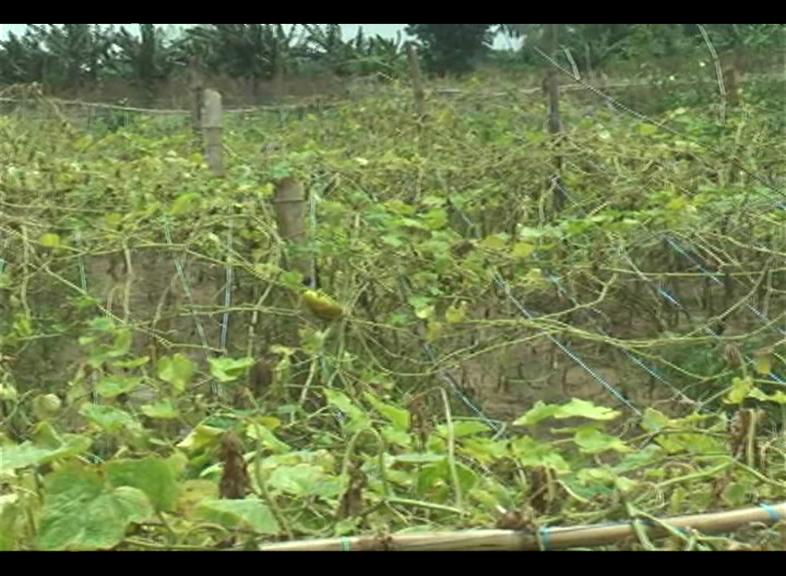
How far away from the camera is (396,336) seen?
2203 mm

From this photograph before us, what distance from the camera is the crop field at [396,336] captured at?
98cm

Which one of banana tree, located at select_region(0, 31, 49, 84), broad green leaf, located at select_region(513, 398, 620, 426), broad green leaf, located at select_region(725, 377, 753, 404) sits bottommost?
broad green leaf, located at select_region(725, 377, 753, 404)

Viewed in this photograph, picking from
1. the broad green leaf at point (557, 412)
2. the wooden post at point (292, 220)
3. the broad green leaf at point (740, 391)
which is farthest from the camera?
the wooden post at point (292, 220)

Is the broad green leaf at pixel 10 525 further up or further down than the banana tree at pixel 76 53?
further down

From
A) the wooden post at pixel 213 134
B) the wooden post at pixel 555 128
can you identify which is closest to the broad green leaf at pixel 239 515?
the wooden post at pixel 555 128

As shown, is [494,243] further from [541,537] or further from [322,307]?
[541,537]

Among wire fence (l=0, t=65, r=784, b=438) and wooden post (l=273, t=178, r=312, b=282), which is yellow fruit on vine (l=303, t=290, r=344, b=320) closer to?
wire fence (l=0, t=65, r=784, b=438)

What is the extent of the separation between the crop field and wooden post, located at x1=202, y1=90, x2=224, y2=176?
0.17 metres

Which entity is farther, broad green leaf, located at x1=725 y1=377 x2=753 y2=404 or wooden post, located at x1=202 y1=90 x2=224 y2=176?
wooden post, located at x1=202 y1=90 x2=224 y2=176

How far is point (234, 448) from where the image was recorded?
0.95 m

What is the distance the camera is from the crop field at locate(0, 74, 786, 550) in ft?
3.22

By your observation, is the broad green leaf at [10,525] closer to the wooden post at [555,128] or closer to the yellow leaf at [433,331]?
the yellow leaf at [433,331]

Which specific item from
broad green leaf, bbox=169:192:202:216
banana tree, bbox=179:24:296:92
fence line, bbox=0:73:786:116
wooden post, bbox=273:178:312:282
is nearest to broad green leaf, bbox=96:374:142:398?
wooden post, bbox=273:178:312:282

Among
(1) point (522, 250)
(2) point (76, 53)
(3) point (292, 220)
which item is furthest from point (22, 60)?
(1) point (522, 250)
